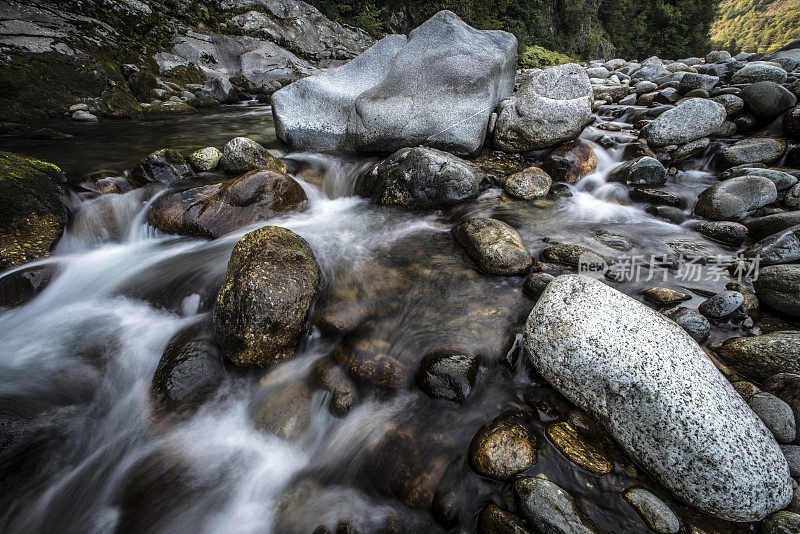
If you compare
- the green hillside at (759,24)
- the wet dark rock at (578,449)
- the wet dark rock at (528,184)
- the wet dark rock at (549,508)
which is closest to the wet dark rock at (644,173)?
the wet dark rock at (528,184)

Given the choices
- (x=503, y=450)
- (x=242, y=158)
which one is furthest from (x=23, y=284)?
(x=503, y=450)

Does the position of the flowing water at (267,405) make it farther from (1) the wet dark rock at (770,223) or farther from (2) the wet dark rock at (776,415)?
(2) the wet dark rock at (776,415)

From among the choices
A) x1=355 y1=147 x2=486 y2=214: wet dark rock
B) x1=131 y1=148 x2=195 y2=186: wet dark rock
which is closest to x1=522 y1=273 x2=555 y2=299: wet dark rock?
x1=355 y1=147 x2=486 y2=214: wet dark rock

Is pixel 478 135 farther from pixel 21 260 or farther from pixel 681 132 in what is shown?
pixel 21 260

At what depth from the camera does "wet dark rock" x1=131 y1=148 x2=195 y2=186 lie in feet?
18.0

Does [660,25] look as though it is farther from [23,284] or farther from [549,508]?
[23,284]

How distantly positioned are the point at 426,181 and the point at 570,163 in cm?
281

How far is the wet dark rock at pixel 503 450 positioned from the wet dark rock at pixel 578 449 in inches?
6.8

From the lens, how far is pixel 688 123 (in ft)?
20.5

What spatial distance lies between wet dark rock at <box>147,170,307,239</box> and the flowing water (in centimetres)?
23

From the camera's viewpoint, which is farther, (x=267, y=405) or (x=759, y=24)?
(x=759, y=24)

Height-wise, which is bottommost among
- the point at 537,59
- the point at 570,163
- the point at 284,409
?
the point at 284,409

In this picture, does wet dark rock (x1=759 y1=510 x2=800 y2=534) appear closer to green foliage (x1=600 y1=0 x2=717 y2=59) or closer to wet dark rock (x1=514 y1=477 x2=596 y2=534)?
wet dark rock (x1=514 y1=477 x2=596 y2=534)

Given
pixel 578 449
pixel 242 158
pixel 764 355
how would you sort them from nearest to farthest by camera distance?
1. pixel 578 449
2. pixel 764 355
3. pixel 242 158
